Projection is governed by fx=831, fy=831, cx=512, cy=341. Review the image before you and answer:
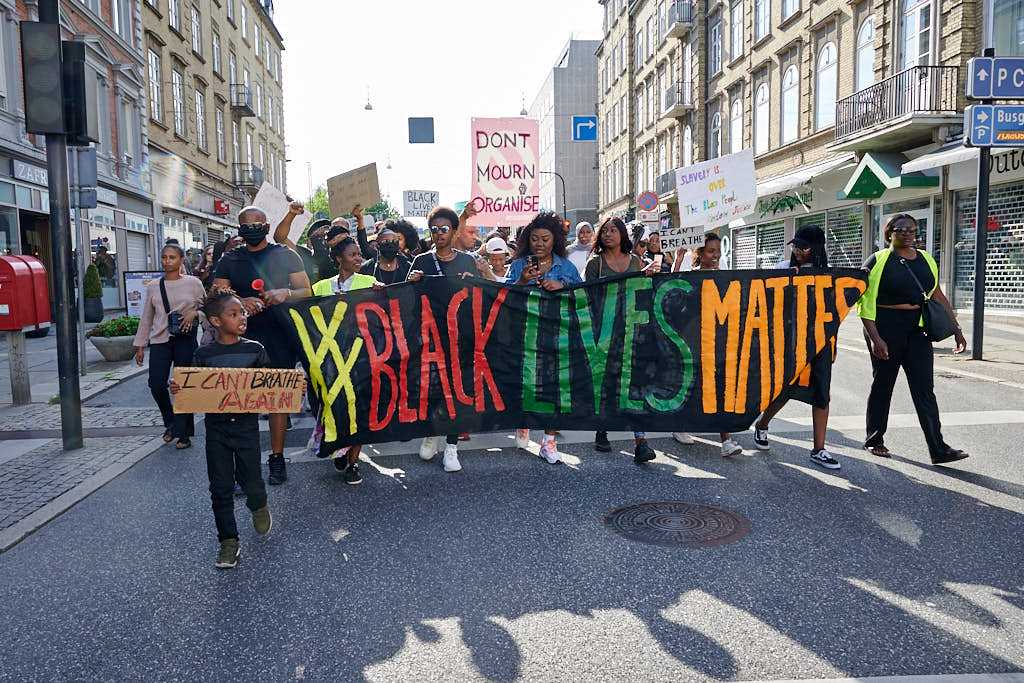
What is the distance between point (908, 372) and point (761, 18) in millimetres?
26795

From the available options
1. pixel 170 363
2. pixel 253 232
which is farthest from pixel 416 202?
pixel 253 232

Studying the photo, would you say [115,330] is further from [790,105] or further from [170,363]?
[790,105]

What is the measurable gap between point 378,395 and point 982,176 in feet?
32.5

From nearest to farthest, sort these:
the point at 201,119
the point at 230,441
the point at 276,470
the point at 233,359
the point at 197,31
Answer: the point at 230,441 → the point at 233,359 → the point at 276,470 → the point at 197,31 → the point at 201,119

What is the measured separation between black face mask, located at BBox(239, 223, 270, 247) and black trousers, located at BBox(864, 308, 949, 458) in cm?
452

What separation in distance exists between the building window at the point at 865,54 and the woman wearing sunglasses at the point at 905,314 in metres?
18.5

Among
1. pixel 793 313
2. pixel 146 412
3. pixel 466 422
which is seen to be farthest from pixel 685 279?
pixel 146 412

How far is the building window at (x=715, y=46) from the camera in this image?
111ft

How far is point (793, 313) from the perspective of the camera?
19.3 ft

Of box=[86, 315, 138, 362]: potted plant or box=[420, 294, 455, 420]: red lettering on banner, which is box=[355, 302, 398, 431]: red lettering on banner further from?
box=[86, 315, 138, 362]: potted plant

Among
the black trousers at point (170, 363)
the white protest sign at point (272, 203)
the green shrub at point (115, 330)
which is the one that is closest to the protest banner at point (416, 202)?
the green shrub at point (115, 330)

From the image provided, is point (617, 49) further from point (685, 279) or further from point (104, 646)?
point (104, 646)

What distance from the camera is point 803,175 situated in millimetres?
24828

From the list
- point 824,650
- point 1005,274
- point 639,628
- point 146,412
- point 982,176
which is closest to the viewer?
point 824,650
